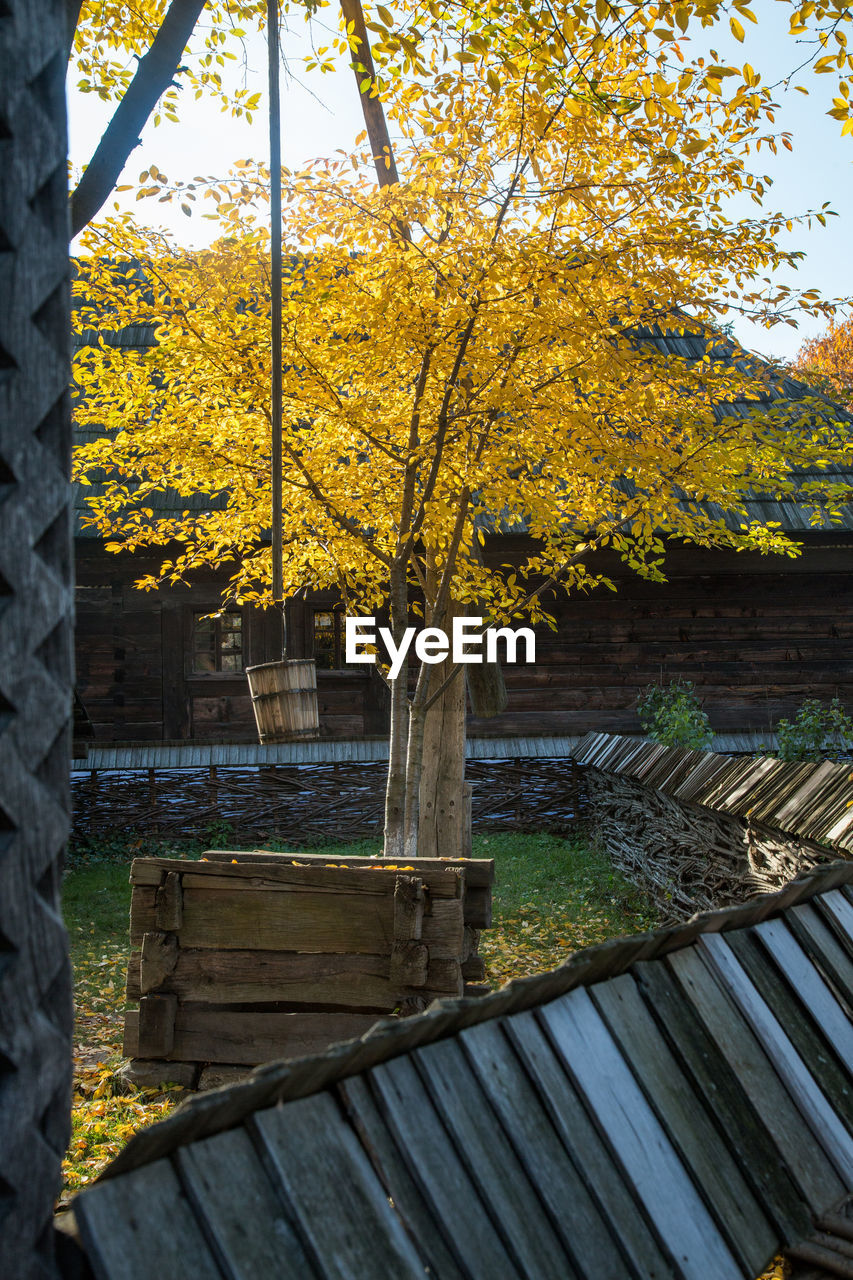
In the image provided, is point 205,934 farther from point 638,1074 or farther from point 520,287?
point 520,287

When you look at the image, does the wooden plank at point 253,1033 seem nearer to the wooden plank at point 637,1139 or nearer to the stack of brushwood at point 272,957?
the stack of brushwood at point 272,957

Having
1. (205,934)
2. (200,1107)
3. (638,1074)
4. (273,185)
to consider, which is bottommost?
(205,934)

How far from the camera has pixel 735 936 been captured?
6.06ft

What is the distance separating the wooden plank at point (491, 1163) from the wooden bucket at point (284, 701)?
3.69 metres

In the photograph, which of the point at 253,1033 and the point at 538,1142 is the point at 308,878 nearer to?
the point at 253,1033

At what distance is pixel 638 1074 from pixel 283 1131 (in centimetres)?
62

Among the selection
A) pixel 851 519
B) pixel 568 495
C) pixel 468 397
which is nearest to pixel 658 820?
pixel 568 495

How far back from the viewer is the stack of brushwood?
13.1 feet

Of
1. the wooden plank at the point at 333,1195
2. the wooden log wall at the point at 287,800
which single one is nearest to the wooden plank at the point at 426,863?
the wooden plank at the point at 333,1195

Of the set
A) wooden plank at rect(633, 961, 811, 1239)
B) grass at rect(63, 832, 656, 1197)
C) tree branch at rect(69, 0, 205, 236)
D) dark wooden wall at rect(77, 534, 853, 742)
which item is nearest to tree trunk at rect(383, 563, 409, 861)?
grass at rect(63, 832, 656, 1197)

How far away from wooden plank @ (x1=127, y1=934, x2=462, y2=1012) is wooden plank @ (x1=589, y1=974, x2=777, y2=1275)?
2551 mm

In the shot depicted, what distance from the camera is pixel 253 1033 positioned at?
4148 millimetres

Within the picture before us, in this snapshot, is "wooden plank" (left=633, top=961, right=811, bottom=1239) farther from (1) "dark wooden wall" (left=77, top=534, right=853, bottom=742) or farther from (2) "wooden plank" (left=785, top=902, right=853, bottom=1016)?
(1) "dark wooden wall" (left=77, top=534, right=853, bottom=742)

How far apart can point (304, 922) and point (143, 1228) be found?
3085 mm
